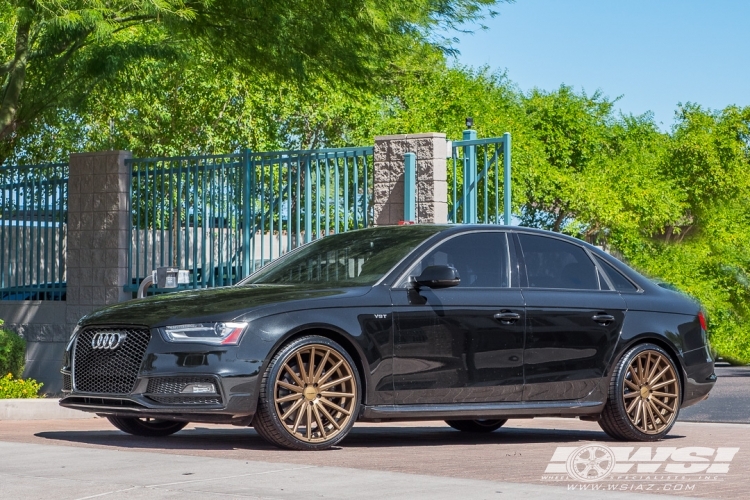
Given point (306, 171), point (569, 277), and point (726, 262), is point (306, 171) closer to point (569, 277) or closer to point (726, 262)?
point (569, 277)

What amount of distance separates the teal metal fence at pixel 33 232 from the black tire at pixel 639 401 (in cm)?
1032

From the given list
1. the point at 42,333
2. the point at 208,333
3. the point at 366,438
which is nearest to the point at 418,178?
the point at 366,438

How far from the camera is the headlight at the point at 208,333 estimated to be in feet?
27.7

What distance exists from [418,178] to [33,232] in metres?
6.47

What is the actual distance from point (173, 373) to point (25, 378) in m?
9.81

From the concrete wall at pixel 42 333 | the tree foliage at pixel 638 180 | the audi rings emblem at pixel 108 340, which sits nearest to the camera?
the audi rings emblem at pixel 108 340

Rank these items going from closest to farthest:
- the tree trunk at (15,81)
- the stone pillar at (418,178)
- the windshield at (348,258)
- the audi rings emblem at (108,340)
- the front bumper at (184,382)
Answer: the front bumper at (184,382) → the audi rings emblem at (108,340) → the windshield at (348,258) → the stone pillar at (418,178) → the tree trunk at (15,81)

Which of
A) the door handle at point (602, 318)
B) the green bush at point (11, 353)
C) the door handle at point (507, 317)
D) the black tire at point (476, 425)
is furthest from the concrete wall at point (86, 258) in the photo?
the door handle at point (507, 317)

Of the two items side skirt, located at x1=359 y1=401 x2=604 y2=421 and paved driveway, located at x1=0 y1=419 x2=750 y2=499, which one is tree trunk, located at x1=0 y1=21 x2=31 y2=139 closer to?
paved driveway, located at x1=0 y1=419 x2=750 y2=499

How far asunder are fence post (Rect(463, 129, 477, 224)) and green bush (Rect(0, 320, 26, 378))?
Answer: 589 cm

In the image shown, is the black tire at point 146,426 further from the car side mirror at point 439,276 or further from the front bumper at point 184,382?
the car side mirror at point 439,276

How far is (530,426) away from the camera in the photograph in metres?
12.5

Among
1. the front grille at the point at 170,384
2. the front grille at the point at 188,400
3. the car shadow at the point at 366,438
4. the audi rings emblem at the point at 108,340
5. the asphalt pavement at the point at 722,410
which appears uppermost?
the audi rings emblem at the point at 108,340

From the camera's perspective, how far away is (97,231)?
17.6 m
